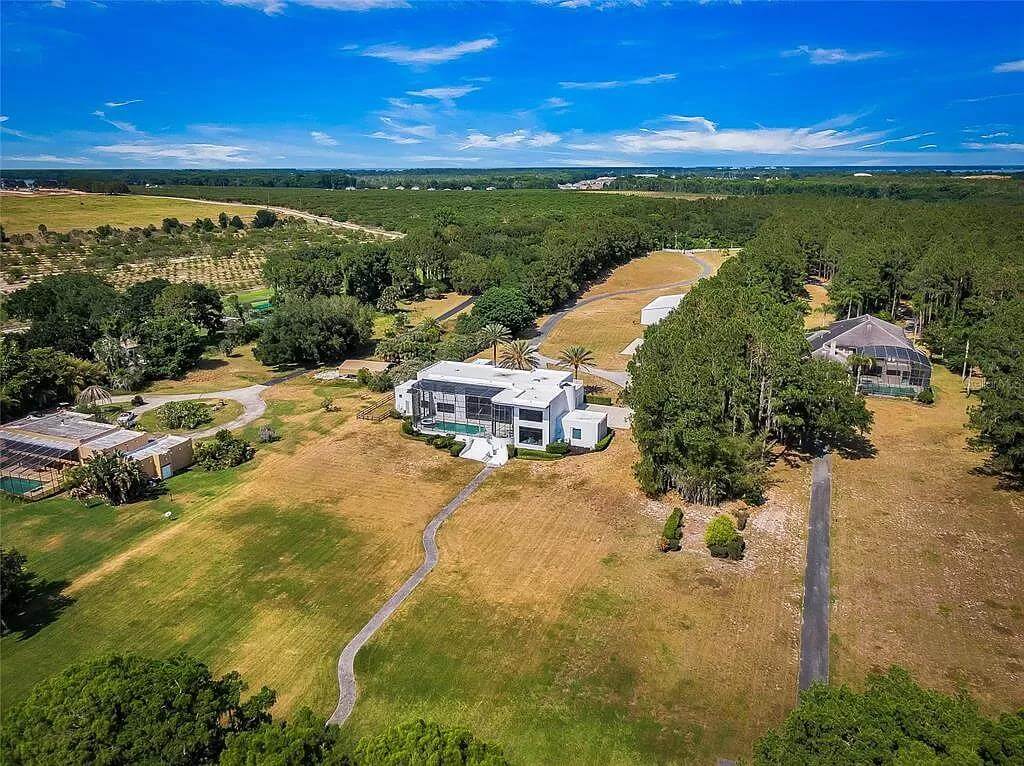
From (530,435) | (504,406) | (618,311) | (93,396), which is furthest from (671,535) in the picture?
Result: (618,311)

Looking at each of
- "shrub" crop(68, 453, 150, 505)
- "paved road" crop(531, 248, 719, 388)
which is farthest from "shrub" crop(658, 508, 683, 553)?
"shrub" crop(68, 453, 150, 505)

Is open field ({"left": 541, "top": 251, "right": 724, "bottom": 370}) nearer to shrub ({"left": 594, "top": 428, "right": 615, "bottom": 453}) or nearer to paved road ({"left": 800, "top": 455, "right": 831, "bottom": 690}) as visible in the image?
shrub ({"left": 594, "top": 428, "right": 615, "bottom": 453})

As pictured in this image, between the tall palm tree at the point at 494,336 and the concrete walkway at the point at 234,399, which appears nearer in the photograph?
the concrete walkway at the point at 234,399

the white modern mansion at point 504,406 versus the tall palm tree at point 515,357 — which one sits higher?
the tall palm tree at point 515,357

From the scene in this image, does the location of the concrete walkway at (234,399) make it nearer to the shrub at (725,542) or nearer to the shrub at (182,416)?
the shrub at (182,416)

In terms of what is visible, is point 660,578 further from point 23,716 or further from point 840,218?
point 840,218

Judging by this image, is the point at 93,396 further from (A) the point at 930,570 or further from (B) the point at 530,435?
(A) the point at 930,570

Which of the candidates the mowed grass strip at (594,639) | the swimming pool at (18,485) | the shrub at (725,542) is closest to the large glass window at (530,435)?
the mowed grass strip at (594,639)
